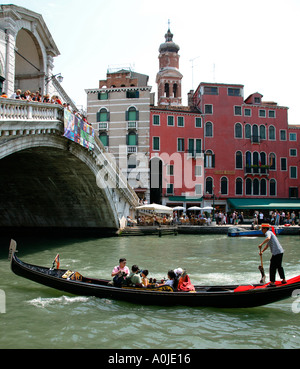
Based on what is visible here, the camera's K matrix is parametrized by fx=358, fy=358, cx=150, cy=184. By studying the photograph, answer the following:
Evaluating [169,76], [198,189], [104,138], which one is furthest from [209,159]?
[169,76]

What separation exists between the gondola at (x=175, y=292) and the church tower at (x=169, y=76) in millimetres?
31885

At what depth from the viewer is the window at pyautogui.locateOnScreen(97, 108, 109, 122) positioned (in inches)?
1177

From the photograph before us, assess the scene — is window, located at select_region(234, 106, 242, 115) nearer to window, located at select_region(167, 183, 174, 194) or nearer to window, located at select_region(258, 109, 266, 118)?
window, located at select_region(258, 109, 266, 118)

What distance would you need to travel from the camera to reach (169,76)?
130 feet

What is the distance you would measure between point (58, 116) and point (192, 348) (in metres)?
10.0

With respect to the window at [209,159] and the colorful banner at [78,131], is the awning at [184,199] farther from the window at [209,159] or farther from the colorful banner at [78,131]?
the colorful banner at [78,131]

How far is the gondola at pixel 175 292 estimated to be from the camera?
631cm

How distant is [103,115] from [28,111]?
19.7m

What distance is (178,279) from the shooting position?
704 cm

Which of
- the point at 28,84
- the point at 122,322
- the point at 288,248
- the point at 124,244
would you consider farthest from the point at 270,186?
the point at 122,322

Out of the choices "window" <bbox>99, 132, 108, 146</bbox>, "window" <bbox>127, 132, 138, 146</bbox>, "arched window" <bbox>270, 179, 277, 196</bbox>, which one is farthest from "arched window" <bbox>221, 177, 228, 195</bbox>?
"window" <bbox>99, 132, 108, 146</bbox>

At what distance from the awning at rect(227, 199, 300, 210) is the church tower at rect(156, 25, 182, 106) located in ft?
45.7

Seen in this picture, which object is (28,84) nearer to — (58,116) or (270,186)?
(58,116)

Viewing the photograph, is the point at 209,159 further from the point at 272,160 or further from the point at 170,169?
the point at 272,160
